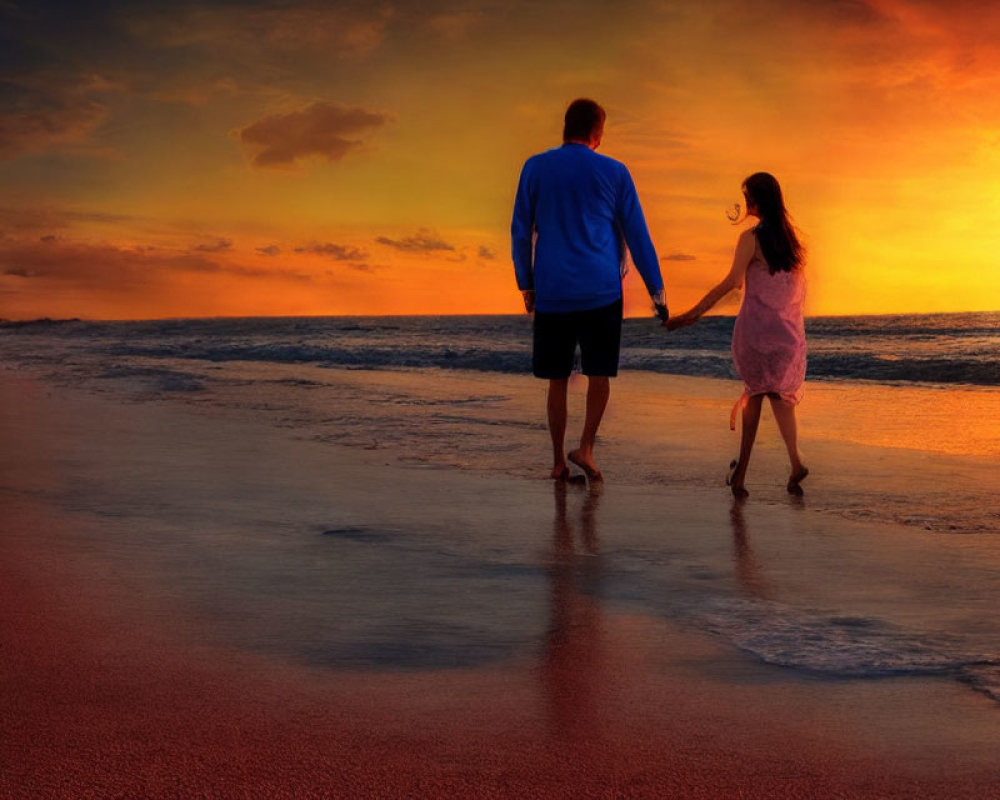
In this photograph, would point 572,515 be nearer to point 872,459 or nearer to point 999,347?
point 872,459

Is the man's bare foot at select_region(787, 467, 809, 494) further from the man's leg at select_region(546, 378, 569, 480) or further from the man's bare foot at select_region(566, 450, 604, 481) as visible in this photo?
the man's leg at select_region(546, 378, 569, 480)

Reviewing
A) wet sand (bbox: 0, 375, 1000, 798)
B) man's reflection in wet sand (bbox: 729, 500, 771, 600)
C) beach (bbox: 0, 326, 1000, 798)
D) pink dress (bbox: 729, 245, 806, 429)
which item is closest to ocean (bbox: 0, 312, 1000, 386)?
pink dress (bbox: 729, 245, 806, 429)

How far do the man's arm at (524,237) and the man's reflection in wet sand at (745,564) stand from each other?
6.81 ft

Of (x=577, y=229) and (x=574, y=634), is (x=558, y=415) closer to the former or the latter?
(x=577, y=229)

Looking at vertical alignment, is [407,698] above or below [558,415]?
below

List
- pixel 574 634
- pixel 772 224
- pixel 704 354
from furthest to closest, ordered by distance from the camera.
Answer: pixel 704 354
pixel 772 224
pixel 574 634

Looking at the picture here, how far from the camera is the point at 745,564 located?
396 centimetres

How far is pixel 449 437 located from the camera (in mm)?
7906

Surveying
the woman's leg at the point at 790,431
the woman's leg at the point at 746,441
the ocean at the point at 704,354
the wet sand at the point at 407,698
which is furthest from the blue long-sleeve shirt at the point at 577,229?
the ocean at the point at 704,354

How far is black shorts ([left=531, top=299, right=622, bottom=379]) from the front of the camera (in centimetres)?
630

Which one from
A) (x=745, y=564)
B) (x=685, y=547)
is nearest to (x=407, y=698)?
(x=745, y=564)

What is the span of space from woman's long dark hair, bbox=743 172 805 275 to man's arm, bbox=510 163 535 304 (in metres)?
1.24

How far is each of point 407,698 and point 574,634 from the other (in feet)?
2.25

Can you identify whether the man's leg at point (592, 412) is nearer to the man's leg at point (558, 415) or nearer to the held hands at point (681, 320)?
the man's leg at point (558, 415)
